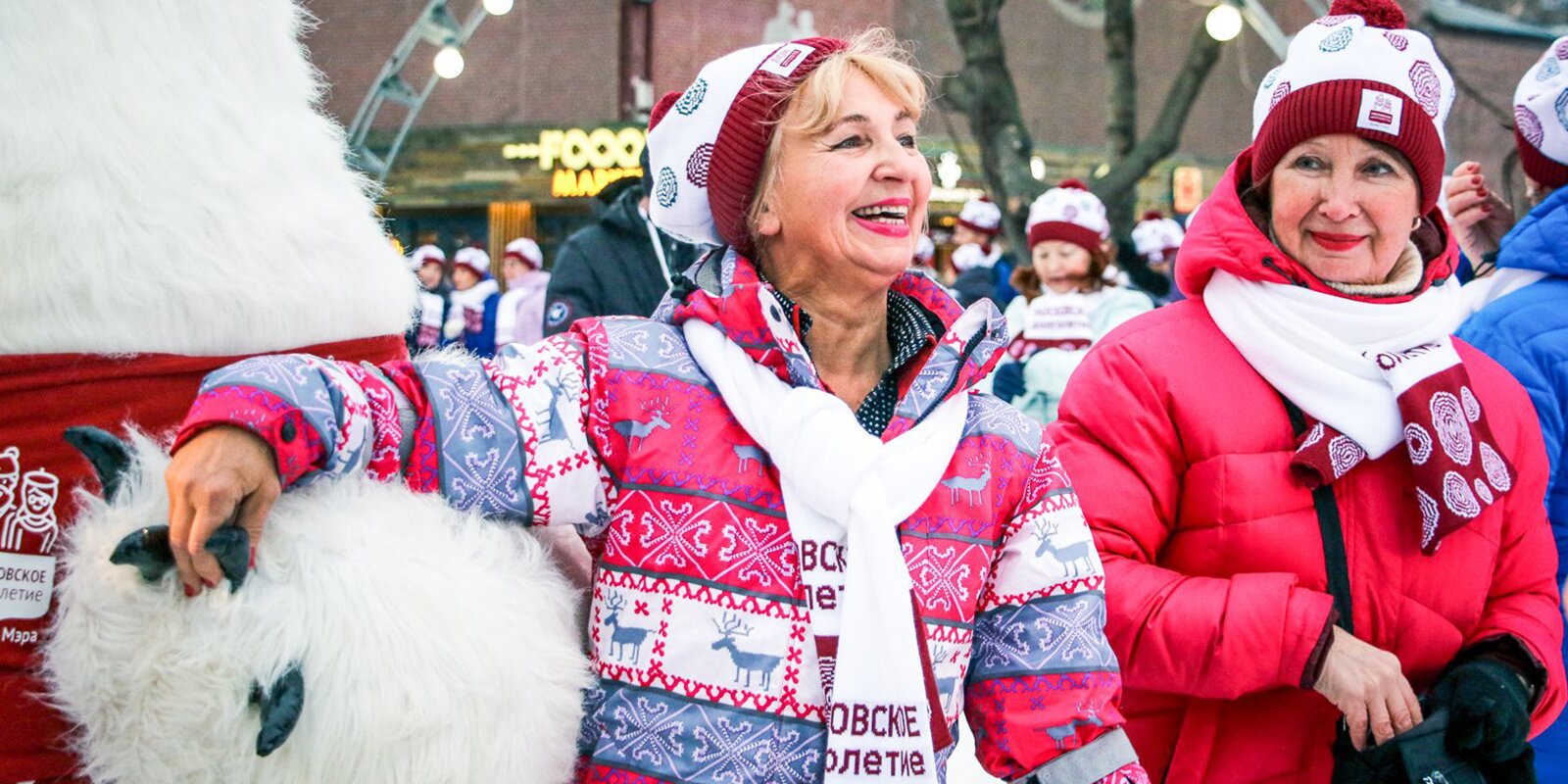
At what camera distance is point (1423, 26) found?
24.2m

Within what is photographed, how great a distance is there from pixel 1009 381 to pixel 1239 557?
13.2 ft

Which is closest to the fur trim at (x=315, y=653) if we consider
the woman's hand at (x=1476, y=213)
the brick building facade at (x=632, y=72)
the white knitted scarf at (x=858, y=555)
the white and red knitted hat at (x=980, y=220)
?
the white knitted scarf at (x=858, y=555)

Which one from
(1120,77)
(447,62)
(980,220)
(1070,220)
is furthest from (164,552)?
(1120,77)

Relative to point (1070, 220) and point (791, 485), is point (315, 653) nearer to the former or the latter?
point (791, 485)

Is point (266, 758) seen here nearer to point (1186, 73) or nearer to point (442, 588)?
point (442, 588)

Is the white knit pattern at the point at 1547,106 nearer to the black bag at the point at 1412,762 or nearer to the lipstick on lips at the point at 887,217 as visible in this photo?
the black bag at the point at 1412,762

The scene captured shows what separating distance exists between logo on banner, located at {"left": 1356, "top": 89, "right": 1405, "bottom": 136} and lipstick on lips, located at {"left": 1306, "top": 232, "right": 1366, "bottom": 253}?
0.20m

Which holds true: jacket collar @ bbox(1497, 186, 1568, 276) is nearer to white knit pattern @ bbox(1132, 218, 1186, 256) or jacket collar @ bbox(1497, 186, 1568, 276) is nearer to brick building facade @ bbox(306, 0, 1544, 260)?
white knit pattern @ bbox(1132, 218, 1186, 256)

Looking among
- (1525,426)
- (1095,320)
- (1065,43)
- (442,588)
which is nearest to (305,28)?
(442,588)

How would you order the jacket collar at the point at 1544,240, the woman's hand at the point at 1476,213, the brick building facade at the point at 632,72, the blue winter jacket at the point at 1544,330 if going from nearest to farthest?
the blue winter jacket at the point at 1544,330
the jacket collar at the point at 1544,240
the woman's hand at the point at 1476,213
the brick building facade at the point at 632,72

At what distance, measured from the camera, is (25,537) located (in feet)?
5.20

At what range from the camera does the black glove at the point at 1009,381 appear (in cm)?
626

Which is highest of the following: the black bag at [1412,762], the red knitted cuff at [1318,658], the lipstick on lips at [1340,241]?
the lipstick on lips at [1340,241]

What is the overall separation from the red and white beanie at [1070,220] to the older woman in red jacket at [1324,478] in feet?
13.0
